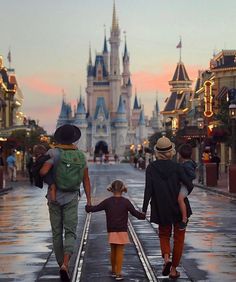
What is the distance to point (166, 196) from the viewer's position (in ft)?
34.4

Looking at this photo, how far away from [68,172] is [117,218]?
898mm

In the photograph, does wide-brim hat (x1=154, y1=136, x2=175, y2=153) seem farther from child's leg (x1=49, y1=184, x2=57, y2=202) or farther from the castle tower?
the castle tower

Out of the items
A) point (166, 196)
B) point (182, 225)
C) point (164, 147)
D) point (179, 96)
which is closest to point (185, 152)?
point (164, 147)

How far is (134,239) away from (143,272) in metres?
4.25

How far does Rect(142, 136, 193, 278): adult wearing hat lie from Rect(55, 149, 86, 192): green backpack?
3.01ft

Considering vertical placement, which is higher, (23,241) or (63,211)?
(63,211)

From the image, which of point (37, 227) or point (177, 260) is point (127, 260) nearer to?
point (177, 260)

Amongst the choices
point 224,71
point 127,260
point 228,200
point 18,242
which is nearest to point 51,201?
point 127,260

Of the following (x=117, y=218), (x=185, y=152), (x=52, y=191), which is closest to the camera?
(x=52, y=191)

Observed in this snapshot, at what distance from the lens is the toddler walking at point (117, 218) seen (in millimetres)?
10508

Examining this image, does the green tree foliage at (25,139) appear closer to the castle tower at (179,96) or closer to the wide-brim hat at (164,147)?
the castle tower at (179,96)

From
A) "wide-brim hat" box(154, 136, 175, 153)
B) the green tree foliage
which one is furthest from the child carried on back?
the green tree foliage

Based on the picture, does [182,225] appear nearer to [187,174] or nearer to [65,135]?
[187,174]

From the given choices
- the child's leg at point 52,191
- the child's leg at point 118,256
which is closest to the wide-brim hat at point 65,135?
the child's leg at point 52,191
